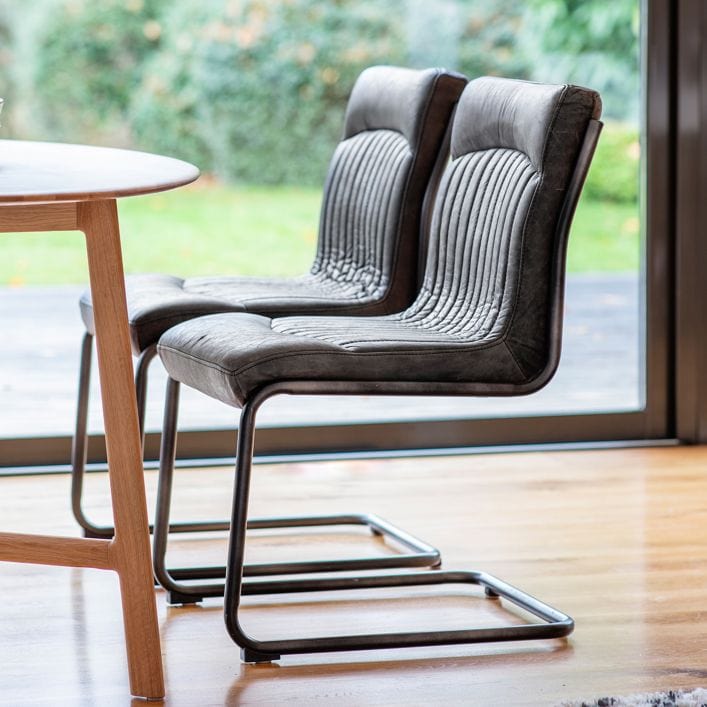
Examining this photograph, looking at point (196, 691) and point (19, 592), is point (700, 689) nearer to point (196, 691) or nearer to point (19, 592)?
point (196, 691)

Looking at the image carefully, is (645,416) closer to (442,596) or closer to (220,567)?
(442,596)

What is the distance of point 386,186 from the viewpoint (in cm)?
257

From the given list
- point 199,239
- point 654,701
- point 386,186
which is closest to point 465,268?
point 386,186

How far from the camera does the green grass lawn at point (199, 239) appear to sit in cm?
321

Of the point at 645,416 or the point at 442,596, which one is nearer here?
the point at 442,596

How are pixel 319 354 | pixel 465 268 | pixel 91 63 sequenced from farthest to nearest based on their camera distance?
pixel 91 63 → pixel 465 268 → pixel 319 354

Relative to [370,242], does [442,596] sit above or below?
below

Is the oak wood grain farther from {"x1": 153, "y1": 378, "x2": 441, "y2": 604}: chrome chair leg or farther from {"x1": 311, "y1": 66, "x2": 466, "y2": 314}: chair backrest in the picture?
{"x1": 311, "y1": 66, "x2": 466, "y2": 314}: chair backrest

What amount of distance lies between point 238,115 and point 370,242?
850 millimetres

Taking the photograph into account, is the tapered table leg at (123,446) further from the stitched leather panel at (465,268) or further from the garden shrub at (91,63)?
the garden shrub at (91,63)

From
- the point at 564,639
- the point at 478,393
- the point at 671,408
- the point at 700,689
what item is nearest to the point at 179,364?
the point at 478,393

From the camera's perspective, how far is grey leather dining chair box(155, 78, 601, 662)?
200 centimetres

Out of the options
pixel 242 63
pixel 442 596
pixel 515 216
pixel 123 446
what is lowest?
pixel 442 596

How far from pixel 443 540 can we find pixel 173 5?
141 centimetres
